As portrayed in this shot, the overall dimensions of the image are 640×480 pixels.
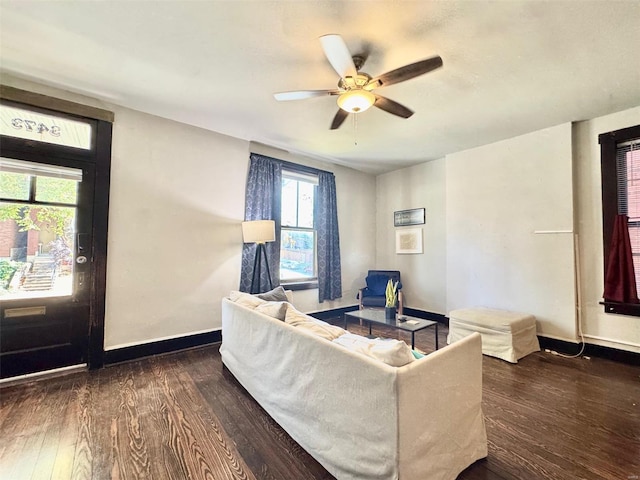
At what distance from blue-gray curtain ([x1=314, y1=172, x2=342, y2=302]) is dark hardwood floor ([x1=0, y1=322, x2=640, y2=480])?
7.62 feet

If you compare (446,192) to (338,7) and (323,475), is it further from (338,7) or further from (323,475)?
(323,475)

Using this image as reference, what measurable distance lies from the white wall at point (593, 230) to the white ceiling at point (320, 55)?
30 centimetres

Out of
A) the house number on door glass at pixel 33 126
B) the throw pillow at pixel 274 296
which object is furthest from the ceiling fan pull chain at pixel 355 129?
the house number on door glass at pixel 33 126

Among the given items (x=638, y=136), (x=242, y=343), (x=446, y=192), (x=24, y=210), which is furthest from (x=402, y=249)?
(x=24, y=210)

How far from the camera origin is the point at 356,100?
7.11ft

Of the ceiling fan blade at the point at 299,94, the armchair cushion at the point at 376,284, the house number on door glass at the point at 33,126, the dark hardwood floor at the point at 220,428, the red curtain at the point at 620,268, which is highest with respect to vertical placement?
the ceiling fan blade at the point at 299,94

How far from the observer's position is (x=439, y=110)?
9.92 ft

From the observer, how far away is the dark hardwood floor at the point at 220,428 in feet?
5.03

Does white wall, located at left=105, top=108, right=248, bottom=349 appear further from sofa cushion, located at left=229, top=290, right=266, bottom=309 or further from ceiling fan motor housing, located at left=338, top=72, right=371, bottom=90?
ceiling fan motor housing, located at left=338, top=72, right=371, bottom=90

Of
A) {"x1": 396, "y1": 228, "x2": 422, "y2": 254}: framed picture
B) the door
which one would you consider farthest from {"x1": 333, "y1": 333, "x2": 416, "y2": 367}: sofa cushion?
{"x1": 396, "y1": 228, "x2": 422, "y2": 254}: framed picture

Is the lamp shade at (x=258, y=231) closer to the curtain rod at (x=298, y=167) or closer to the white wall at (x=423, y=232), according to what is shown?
the curtain rod at (x=298, y=167)

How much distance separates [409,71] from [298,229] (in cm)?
304

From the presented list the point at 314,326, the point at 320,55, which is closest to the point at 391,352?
the point at 314,326

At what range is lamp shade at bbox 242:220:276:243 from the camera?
353 centimetres
